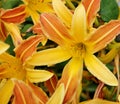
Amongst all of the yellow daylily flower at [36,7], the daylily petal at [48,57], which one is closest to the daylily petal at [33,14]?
the yellow daylily flower at [36,7]

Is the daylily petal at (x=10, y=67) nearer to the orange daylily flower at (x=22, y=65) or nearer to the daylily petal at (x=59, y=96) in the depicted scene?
the orange daylily flower at (x=22, y=65)

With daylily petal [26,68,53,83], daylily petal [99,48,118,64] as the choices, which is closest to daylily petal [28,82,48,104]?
daylily petal [26,68,53,83]

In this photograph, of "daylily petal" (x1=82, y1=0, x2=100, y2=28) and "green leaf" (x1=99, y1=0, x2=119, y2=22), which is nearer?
"daylily petal" (x1=82, y1=0, x2=100, y2=28)

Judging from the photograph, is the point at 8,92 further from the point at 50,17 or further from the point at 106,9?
the point at 106,9

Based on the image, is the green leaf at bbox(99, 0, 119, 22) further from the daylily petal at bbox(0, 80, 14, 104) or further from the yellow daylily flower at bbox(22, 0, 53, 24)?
the daylily petal at bbox(0, 80, 14, 104)

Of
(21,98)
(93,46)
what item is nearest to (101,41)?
(93,46)

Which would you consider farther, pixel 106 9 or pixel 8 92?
pixel 106 9

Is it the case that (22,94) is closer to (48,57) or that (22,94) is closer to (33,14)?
(48,57)
